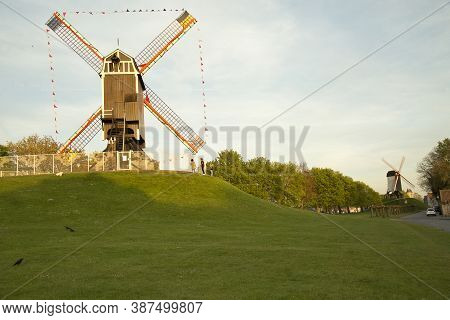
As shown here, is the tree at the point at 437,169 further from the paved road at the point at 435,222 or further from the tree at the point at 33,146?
the tree at the point at 33,146

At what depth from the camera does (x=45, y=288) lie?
34.6ft

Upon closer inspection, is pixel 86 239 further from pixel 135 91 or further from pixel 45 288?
pixel 135 91

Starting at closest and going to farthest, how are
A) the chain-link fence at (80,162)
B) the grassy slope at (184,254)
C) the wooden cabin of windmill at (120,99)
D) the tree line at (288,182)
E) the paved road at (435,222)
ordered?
the grassy slope at (184,254), the paved road at (435,222), the chain-link fence at (80,162), the wooden cabin of windmill at (120,99), the tree line at (288,182)

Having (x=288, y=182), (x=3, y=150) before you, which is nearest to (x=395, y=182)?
(x=288, y=182)

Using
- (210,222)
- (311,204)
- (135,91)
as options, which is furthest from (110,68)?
(311,204)

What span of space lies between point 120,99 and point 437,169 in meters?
67.2

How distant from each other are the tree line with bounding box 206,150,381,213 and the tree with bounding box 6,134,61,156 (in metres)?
32.9

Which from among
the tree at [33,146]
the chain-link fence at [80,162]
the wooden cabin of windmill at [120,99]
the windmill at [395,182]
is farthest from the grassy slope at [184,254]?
the windmill at [395,182]

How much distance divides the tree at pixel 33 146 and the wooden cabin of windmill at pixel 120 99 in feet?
120

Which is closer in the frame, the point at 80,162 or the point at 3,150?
the point at 80,162

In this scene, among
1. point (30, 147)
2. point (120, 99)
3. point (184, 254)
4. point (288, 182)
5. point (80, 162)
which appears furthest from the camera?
point (288, 182)

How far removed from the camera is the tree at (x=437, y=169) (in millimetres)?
81469

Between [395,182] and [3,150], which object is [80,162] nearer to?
[3,150]

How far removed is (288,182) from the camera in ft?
330
